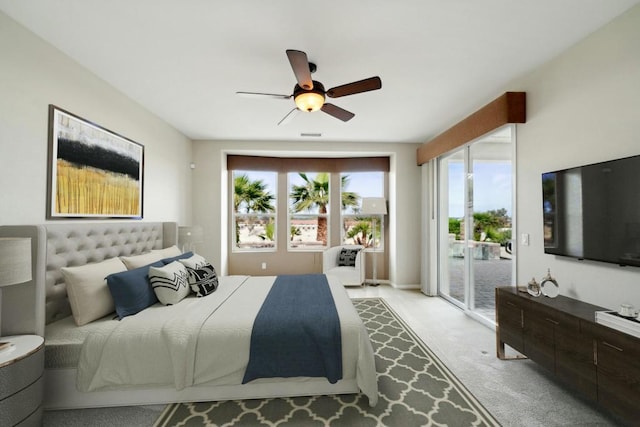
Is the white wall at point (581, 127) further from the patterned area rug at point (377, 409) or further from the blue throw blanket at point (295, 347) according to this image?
the blue throw blanket at point (295, 347)

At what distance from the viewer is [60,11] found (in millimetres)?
1812

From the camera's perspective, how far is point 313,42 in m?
2.14

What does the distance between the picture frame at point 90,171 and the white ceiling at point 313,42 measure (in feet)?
1.90

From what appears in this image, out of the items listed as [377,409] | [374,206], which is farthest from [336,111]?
[374,206]

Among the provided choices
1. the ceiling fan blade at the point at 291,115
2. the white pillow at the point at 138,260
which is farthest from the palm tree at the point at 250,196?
the ceiling fan blade at the point at 291,115

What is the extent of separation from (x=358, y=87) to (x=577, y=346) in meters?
2.38

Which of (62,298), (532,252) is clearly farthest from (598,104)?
(62,298)

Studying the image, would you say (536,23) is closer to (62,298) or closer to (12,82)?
(12,82)

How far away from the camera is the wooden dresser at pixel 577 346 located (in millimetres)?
1506

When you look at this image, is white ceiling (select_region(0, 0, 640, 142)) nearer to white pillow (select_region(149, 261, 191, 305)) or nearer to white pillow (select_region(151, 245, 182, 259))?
white pillow (select_region(151, 245, 182, 259))

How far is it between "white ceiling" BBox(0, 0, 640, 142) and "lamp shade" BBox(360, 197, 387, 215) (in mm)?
2078

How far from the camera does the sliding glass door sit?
10.0 feet

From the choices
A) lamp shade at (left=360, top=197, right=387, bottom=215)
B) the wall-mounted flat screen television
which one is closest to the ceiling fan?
the wall-mounted flat screen television

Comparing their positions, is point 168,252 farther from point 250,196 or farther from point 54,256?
point 250,196
